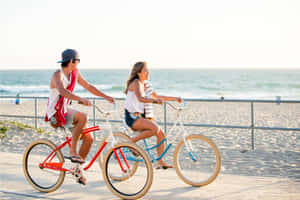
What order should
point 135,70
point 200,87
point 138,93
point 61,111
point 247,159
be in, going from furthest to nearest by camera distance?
point 200,87
point 247,159
point 135,70
point 138,93
point 61,111

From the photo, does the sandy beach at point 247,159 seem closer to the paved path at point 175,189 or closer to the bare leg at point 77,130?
the paved path at point 175,189

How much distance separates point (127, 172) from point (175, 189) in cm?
62

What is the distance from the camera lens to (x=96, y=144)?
834 cm

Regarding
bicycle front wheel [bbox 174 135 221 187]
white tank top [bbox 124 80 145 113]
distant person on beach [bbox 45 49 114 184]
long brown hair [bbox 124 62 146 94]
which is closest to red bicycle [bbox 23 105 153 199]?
distant person on beach [bbox 45 49 114 184]

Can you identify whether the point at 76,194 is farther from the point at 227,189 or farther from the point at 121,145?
the point at 227,189

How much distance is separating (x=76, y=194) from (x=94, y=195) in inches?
8.2

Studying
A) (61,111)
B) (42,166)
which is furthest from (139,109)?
(42,166)

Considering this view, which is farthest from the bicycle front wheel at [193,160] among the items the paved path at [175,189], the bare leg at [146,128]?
the bare leg at [146,128]

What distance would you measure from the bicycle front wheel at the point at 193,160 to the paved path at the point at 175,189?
0.34 ft

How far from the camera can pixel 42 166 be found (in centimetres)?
439

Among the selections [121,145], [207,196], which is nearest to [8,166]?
[121,145]

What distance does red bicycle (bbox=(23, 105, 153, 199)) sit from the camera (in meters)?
3.99

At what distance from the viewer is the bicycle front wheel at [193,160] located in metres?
4.45

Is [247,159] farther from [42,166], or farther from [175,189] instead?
[42,166]
